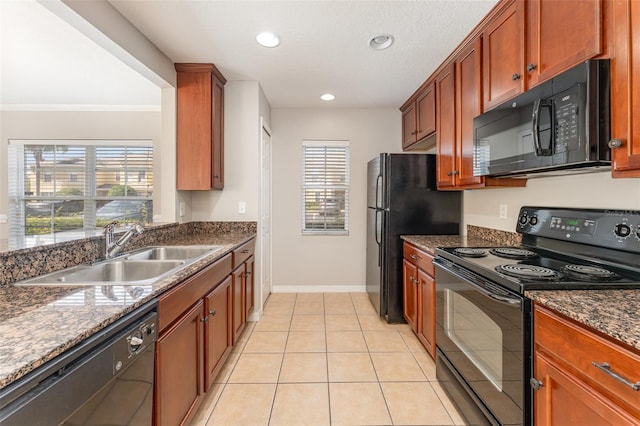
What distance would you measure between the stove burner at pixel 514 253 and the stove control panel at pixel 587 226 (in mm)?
149

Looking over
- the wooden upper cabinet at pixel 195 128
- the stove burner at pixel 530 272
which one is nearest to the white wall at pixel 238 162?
the wooden upper cabinet at pixel 195 128

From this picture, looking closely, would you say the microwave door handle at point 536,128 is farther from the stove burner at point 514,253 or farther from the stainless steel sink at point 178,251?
the stainless steel sink at point 178,251

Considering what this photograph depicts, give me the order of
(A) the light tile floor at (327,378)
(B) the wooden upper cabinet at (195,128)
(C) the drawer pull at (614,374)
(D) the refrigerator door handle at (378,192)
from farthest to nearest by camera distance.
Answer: (D) the refrigerator door handle at (378,192), (B) the wooden upper cabinet at (195,128), (A) the light tile floor at (327,378), (C) the drawer pull at (614,374)

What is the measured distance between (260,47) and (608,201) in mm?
2457

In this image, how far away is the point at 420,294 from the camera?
2.49 meters

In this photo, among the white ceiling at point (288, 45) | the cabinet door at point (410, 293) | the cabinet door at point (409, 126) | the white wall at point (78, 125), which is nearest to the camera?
the white ceiling at point (288, 45)

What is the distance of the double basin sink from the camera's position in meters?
1.31

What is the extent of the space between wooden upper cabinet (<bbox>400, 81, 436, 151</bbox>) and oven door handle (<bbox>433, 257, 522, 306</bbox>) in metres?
1.51

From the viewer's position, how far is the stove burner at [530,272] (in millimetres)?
1241

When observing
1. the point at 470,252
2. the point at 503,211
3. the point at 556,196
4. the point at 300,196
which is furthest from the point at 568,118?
the point at 300,196

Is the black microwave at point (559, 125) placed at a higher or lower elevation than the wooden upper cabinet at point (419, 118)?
lower

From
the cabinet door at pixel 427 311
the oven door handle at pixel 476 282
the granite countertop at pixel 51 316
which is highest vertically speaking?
the granite countertop at pixel 51 316

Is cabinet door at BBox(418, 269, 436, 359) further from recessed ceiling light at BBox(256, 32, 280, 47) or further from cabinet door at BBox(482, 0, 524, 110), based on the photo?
recessed ceiling light at BBox(256, 32, 280, 47)

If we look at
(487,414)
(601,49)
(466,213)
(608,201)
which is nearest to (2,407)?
(487,414)
